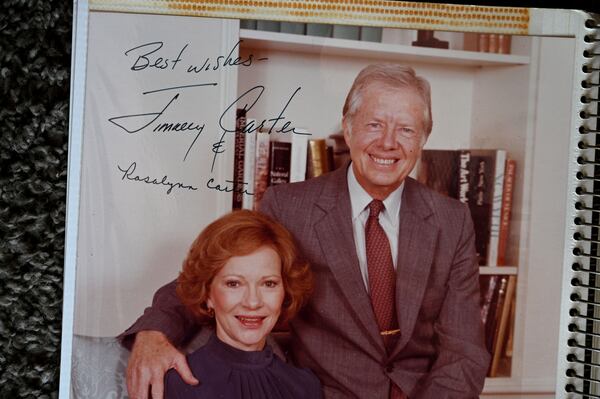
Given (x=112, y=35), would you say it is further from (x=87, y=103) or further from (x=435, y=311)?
(x=435, y=311)

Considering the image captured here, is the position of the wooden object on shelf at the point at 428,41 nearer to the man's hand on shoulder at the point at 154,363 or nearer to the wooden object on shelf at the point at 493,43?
the wooden object on shelf at the point at 493,43

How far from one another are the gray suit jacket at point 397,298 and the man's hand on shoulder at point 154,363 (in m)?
0.07

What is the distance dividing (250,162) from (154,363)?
13 cm

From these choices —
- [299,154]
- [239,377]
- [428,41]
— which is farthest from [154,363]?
[428,41]

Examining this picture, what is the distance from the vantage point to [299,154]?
40 cm

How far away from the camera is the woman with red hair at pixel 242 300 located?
38 centimetres

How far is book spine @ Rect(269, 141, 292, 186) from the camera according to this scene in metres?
0.40

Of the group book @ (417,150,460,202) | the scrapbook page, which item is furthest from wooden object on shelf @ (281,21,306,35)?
book @ (417,150,460,202)

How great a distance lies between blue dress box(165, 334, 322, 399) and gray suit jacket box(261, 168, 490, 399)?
0.01m

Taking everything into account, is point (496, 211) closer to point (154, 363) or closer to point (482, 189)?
point (482, 189)

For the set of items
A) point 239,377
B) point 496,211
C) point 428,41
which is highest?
point 428,41

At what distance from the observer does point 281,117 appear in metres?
0.40

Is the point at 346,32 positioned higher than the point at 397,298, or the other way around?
the point at 346,32

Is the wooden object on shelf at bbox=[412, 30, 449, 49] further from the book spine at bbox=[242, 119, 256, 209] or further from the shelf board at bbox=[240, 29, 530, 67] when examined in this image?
the book spine at bbox=[242, 119, 256, 209]
